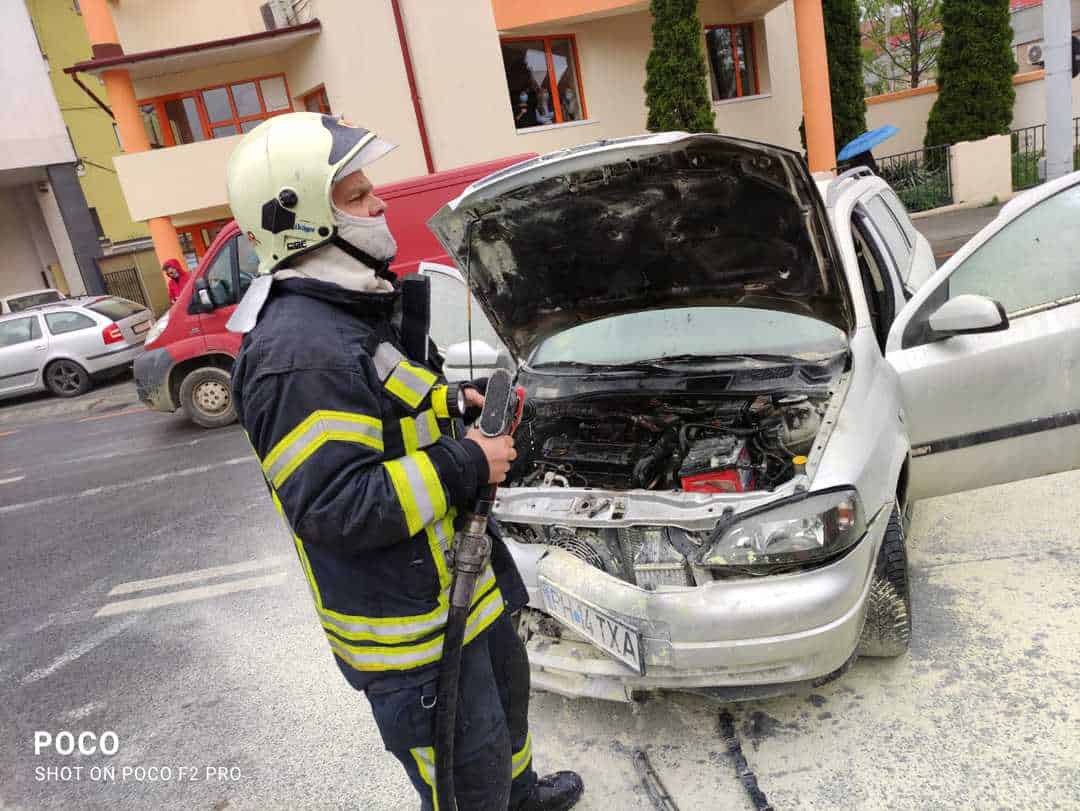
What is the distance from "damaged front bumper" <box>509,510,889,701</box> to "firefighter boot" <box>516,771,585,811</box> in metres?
0.35

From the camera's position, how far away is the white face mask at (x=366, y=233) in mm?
1704

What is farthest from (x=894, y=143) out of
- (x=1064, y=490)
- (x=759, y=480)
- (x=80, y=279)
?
(x=80, y=279)

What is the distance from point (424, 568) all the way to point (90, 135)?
Answer: 2839 cm

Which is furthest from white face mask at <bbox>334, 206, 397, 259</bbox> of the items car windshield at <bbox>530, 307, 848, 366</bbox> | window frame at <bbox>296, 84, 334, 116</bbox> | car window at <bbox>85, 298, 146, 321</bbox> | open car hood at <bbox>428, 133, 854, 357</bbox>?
window frame at <bbox>296, 84, 334, 116</bbox>

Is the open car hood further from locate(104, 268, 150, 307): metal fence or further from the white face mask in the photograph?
locate(104, 268, 150, 307): metal fence

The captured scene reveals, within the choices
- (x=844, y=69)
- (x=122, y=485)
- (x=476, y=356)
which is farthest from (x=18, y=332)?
(x=844, y=69)

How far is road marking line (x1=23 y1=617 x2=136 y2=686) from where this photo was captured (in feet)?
12.5

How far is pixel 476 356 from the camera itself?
13.3 feet

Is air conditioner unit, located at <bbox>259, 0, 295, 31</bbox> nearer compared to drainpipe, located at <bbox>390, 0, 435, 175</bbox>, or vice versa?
drainpipe, located at <bbox>390, 0, 435, 175</bbox>

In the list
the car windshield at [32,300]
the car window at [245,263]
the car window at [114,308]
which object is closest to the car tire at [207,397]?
the car window at [245,263]

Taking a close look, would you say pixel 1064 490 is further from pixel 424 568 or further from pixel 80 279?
pixel 80 279

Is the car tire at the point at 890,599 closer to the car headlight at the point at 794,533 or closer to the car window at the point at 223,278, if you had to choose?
the car headlight at the point at 794,533

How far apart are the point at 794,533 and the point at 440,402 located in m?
1.19

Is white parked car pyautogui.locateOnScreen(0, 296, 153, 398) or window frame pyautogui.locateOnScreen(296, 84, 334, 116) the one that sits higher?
window frame pyautogui.locateOnScreen(296, 84, 334, 116)
